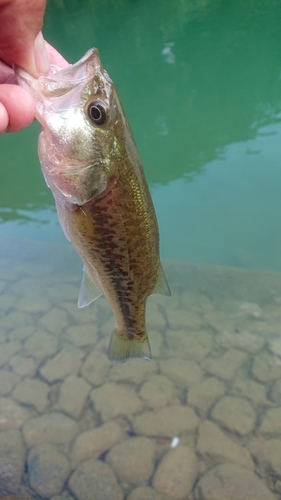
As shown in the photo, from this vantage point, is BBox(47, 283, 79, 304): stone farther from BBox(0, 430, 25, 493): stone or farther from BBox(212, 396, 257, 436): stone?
BBox(212, 396, 257, 436): stone

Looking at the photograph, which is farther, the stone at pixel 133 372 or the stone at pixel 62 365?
the stone at pixel 62 365

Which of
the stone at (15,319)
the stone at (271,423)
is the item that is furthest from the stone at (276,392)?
the stone at (15,319)

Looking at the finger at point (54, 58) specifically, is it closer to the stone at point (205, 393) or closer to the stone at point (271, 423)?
the stone at point (205, 393)

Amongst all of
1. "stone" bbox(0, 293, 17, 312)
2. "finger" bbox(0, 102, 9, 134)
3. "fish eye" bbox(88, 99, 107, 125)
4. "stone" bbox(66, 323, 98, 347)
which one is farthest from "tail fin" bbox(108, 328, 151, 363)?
"stone" bbox(0, 293, 17, 312)

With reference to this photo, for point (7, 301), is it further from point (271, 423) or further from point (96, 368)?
point (271, 423)

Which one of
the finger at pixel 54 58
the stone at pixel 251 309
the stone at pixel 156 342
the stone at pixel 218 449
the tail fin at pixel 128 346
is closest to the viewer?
the finger at pixel 54 58

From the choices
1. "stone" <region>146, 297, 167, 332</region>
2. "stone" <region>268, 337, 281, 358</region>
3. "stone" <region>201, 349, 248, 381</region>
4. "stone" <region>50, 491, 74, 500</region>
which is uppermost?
"stone" <region>146, 297, 167, 332</region>

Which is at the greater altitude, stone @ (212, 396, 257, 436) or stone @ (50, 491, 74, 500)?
stone @ (212, 396, 257, 436)
